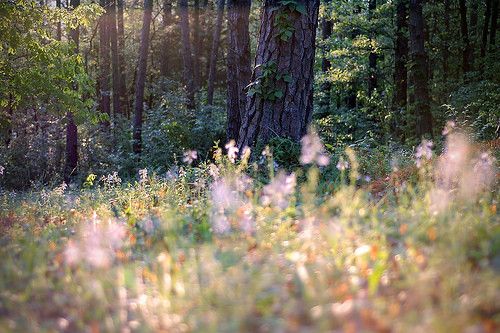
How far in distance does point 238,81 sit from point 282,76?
3.83 m

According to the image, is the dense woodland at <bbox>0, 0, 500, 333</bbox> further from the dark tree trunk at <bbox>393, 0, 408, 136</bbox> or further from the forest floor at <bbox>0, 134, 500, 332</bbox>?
the dark tree trunk at <bbox>393, 0, 408, 136</bbox>

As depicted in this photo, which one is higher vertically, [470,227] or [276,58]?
[276,58]

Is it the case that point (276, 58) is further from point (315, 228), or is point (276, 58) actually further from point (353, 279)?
point (353, 279)

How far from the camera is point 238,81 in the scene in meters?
12.3

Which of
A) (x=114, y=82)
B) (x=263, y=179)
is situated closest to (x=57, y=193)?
(x=263, y=179)

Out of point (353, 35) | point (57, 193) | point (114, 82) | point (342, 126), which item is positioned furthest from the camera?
point (114, 82)

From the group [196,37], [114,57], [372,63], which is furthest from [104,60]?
[372,63]

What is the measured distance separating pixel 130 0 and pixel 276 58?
3146cm

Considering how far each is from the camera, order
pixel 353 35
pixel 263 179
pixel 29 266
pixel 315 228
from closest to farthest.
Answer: pixel 29 266 → pixel 315 228 → pixel 263 179 → pixel 353 35

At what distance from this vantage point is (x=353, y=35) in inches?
923

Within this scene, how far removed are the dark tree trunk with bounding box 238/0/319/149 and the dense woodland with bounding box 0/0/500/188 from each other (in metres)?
0.02

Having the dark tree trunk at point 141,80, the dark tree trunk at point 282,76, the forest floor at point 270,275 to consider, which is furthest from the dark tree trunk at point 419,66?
the forest floor at point 270,275

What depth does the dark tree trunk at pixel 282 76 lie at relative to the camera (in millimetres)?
8633

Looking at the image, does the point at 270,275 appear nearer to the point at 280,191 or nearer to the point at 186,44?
the point at 280,191
